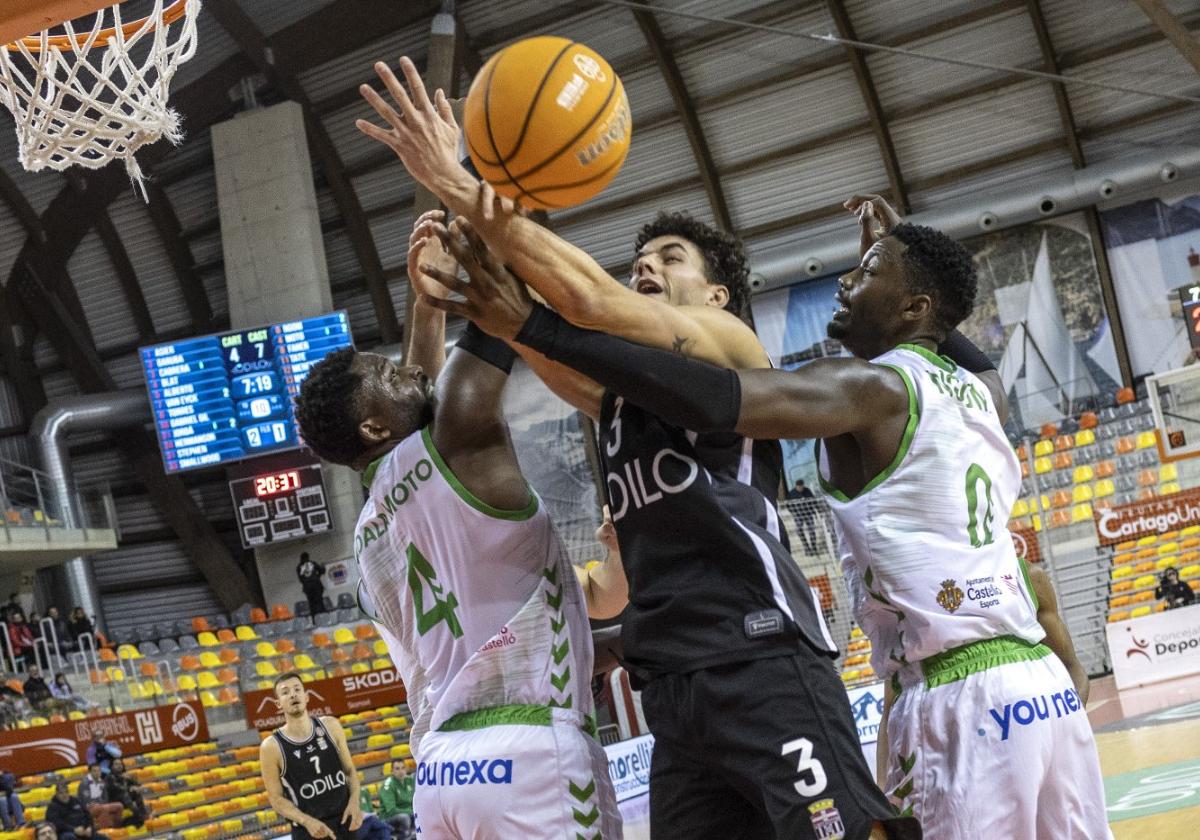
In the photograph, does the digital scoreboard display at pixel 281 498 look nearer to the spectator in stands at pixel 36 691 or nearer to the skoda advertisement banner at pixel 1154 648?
the spectator in stands at pixel 36 691

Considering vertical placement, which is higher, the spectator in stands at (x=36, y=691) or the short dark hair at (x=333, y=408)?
the short dark hair at (x=333, y=408)

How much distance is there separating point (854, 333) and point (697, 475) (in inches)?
38.6

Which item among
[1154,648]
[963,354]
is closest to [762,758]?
[963,354]

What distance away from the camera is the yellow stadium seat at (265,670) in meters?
17.0

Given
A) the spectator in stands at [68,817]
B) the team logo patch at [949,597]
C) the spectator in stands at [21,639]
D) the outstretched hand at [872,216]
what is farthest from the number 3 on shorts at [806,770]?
the spectator in stands at [21,639]

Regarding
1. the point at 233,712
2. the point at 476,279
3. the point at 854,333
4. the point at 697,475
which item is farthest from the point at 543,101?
the point at 233,712

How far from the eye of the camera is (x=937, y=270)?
12.0ft

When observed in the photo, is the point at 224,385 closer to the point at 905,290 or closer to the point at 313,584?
the point at 313,584

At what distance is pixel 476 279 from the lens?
2738 mm

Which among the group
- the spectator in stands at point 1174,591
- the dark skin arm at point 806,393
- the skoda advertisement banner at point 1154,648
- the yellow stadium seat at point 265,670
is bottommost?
the skoda advertisement banner at point 1154,648

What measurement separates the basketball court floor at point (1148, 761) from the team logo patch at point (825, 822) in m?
4.18

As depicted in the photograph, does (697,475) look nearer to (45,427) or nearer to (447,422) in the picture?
(447,422)

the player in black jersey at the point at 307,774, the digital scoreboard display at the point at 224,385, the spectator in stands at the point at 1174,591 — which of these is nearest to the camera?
the player in black jersey at the point at 307,774

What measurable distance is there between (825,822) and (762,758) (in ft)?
0.57
